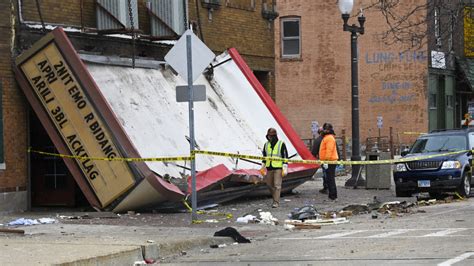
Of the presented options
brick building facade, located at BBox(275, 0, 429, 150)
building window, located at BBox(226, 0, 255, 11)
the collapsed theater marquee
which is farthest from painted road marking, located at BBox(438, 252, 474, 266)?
brick building facade, located at BBox(275, 0, 429, 150)

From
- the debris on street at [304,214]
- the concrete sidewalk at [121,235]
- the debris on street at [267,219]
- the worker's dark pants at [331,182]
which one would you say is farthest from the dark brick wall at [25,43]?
the debris on street at [304,214]

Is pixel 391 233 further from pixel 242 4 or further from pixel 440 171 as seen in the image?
pixel 242 4

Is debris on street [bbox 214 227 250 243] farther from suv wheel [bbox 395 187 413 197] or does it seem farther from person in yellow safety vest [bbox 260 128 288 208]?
suv wheel [bbox 395 187 413 197]

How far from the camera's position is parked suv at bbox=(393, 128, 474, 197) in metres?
20.4

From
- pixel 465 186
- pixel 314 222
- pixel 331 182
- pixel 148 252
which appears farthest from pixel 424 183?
pixel 148 252

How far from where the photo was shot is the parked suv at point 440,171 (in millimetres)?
20391

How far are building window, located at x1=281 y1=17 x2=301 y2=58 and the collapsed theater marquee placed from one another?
22850 mm

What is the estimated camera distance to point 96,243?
11820mm

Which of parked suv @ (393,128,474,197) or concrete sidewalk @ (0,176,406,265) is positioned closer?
concrete sidewalk @ (0,176,406,265)

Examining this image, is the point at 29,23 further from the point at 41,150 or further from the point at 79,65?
the point at 41,150

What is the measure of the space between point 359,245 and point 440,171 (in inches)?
362

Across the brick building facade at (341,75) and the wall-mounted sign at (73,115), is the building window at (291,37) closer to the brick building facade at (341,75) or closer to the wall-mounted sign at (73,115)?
the brick building facade at (341,75)

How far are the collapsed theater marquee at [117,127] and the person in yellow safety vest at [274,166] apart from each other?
49cm

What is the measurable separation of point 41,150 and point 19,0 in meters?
3.17
